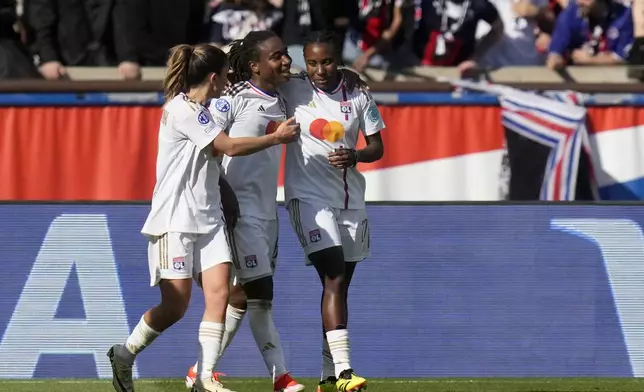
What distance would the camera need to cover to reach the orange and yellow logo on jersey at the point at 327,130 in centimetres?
707

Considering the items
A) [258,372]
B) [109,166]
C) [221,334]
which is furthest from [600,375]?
[109,166]

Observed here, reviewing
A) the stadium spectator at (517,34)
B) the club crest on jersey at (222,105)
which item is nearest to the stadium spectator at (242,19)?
the stadium spectator at (517,34)

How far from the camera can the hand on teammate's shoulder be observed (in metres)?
6.42

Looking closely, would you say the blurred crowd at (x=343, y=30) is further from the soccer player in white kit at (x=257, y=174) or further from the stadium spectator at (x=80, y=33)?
the soccer player in white kit at (x=257, y=174)

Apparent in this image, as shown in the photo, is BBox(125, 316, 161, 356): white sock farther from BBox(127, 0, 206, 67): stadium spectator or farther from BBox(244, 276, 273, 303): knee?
BBox(127, 0, 206, 67): stadium spectator

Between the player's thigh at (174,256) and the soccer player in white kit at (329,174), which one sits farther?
the soccer player in white kit at (329,174)

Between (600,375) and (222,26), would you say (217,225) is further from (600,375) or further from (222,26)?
(222,26)

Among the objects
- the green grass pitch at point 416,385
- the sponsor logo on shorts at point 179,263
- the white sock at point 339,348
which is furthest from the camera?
the green grass pitch at point 416,385

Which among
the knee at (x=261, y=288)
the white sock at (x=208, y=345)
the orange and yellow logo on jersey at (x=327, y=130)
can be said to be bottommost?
the white sock at (x=208, y=345)

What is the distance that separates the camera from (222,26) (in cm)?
1112

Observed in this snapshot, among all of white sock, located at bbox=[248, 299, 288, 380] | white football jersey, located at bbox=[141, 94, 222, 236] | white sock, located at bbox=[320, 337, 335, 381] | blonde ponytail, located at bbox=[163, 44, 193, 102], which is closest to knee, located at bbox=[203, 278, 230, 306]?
white football jersey, located at bbox=[141, 94, 222, 236]

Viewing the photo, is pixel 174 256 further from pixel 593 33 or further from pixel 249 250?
pixel 593 33

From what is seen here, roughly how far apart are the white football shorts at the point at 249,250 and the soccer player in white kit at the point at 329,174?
25 centimetres

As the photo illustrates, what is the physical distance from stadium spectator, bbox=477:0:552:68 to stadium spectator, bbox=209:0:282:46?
1865 millimetres
